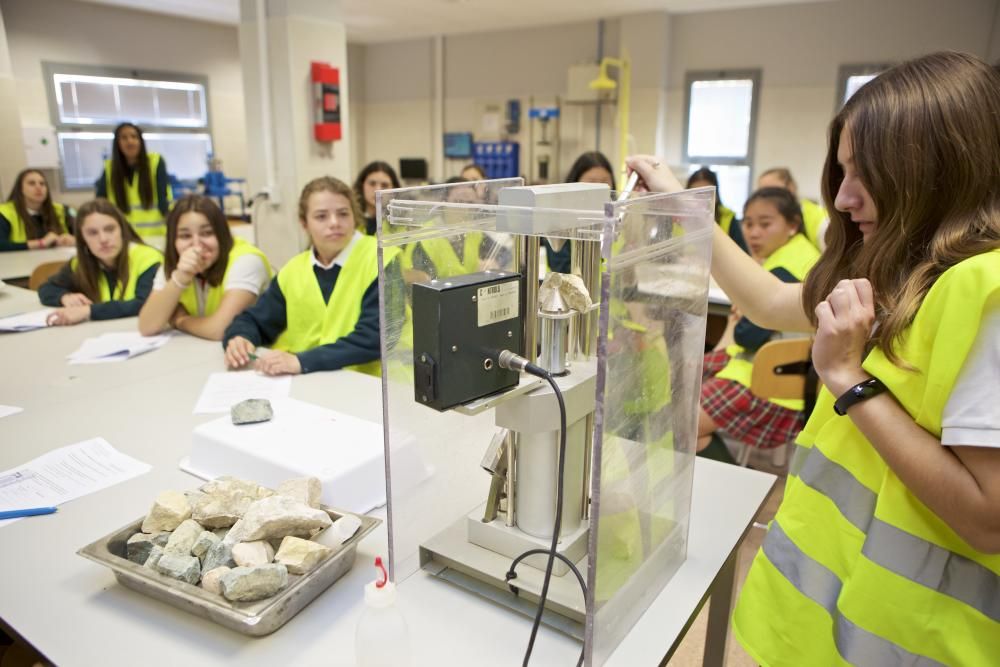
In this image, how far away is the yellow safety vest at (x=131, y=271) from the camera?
2756 mm

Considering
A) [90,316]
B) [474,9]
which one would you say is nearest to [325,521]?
[90,316]

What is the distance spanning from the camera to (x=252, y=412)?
4.44 ft

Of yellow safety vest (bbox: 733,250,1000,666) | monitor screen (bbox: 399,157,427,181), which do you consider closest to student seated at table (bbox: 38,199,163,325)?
yellow safety vest (bbox: 733,250,1000,666)

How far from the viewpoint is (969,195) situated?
2.43 feet

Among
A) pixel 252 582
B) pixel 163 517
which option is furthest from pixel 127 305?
pixel 252 582

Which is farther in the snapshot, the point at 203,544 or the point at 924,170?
the point at 203,544

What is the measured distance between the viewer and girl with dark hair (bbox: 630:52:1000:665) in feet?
2.19

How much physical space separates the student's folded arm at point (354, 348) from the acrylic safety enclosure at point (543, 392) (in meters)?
0.98

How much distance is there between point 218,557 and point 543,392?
482 mm

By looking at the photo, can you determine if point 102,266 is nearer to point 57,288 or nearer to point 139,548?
point 57,288

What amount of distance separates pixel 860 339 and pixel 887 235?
0.46 ft

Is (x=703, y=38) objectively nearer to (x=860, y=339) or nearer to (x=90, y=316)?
(x=90, y=316)

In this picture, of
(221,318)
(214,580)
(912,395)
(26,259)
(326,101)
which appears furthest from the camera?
(326,101)

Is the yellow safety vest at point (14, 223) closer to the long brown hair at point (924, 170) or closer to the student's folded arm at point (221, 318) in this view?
the student's folded arm at point (221, 318)
